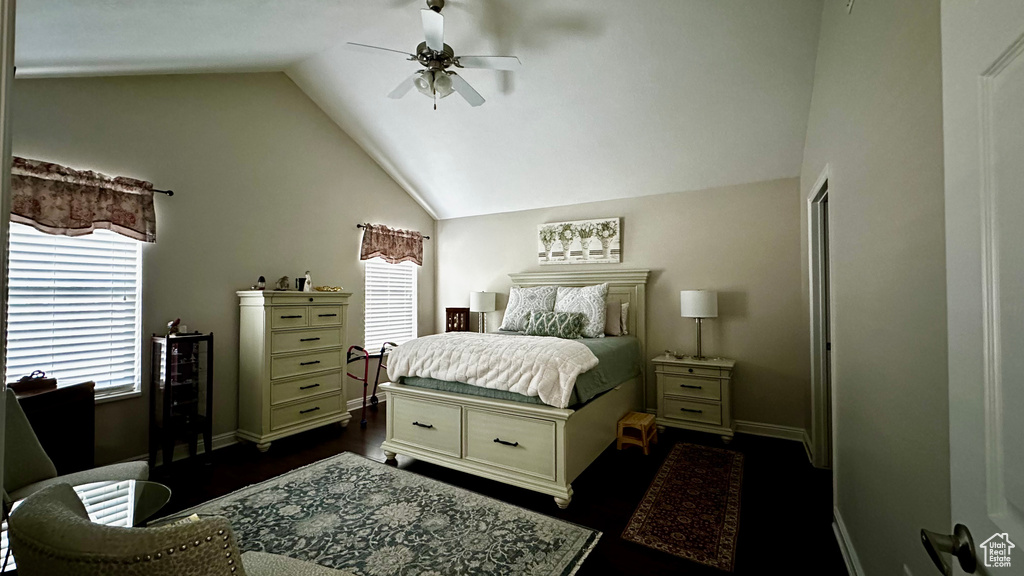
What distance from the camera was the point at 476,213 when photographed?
539cm

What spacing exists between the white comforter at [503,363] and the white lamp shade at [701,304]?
4.51 ft

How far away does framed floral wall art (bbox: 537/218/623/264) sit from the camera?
451 centimetres

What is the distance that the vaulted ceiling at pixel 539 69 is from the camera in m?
2.48

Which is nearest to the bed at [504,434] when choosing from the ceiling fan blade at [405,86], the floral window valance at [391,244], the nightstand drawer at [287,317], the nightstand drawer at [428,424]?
the nightstand drawer at [428,424]

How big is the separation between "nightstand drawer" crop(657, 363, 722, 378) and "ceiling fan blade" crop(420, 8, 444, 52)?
3.09 meters

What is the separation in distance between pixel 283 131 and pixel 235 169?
2.07 ft

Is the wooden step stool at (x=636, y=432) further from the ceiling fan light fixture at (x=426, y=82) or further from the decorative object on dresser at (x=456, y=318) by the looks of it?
the ceiling fan light fixture at (x=426, y=82)

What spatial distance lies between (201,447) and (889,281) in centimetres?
438

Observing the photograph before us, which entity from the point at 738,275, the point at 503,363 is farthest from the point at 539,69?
the point at 738,275

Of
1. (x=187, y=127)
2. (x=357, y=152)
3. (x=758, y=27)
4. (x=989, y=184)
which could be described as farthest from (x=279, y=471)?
(x=758, y=27)

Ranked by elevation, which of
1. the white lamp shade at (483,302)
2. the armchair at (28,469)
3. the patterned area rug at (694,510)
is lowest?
the patterned area rug at (694,510)

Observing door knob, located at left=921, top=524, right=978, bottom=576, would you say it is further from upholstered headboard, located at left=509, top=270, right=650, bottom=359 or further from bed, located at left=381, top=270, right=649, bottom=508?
upholstered headboard, located at left=509, top=270, right=650, bottom=359

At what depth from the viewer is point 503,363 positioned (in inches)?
108

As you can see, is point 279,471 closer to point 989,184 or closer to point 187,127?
point 187,127
